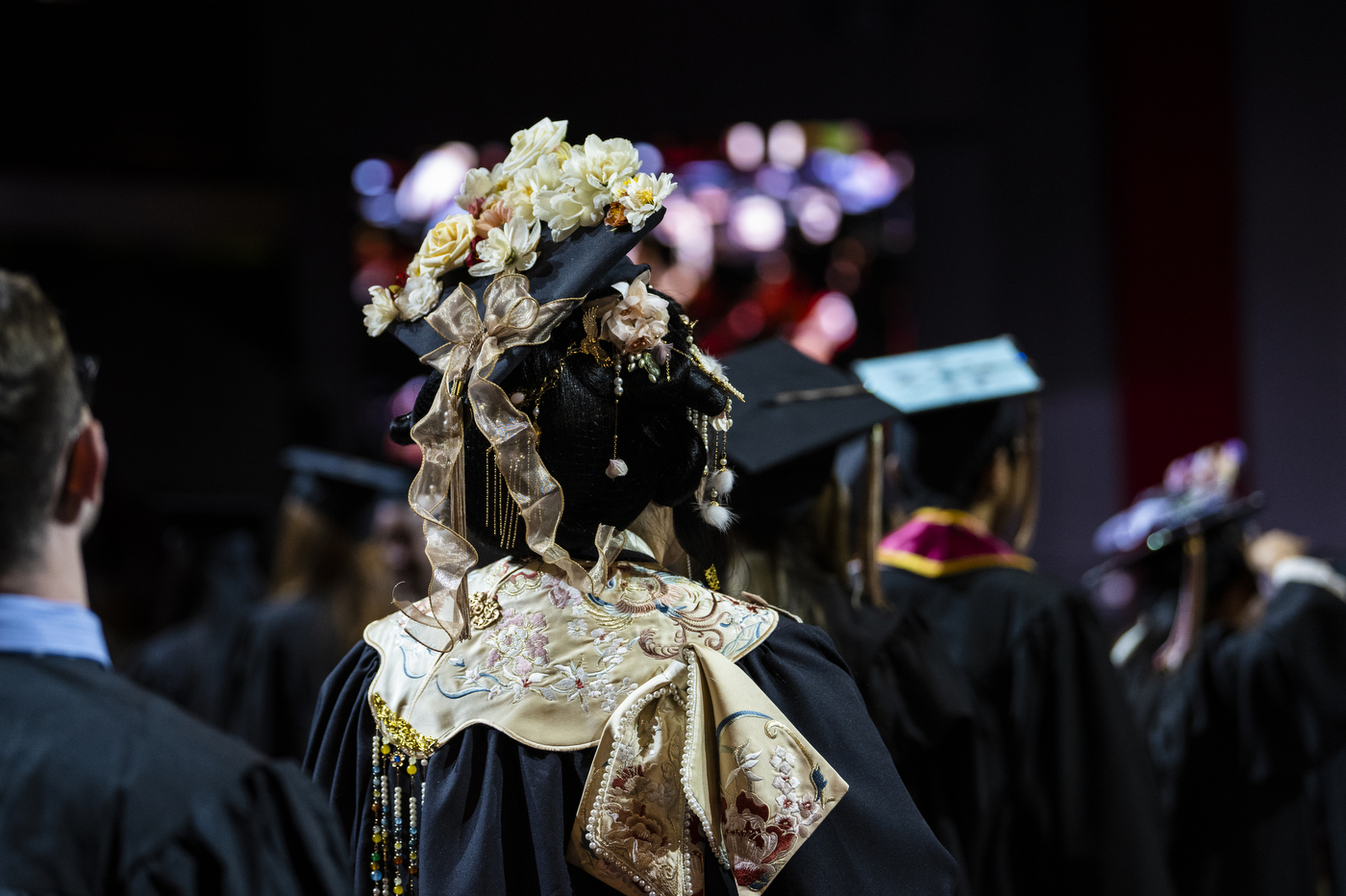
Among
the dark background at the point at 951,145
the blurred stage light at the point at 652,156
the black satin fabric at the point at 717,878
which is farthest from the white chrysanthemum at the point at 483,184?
the blurred stage light at the point at 652,156

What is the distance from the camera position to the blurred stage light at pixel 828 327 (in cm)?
696

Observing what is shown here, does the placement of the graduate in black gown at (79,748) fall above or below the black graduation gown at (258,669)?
above

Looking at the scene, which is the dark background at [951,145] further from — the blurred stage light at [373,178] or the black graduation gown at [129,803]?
the black graduation gown at [129,803]

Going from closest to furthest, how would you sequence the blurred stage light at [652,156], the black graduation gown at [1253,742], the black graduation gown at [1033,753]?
the black graduation gown at [1033,753]
the black graduation gown at [1253,742]
the blurred stage light at [652,156]

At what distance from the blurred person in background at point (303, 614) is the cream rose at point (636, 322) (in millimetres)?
2847

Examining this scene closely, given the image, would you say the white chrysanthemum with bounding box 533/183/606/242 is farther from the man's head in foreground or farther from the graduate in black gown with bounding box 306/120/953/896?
the man's head in foreground

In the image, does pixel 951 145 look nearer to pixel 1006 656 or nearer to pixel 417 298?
pixel 1006 656

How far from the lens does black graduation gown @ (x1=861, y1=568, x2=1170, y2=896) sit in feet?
Result: 8.28

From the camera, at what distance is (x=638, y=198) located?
139cm

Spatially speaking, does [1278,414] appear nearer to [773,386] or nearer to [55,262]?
[773,386]

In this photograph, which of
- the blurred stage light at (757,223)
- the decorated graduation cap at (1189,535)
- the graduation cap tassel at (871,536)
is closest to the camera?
the graduation cap tassel at (871,536)

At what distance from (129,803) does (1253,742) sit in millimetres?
3128

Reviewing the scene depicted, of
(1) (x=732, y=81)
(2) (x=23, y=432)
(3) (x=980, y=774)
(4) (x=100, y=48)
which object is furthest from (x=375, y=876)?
(4) (x=100, y=48)

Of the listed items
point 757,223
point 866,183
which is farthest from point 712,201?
point 866,183
